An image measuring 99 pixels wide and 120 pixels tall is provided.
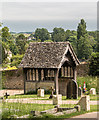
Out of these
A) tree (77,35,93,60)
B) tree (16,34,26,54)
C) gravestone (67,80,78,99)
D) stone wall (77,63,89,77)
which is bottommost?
gravestone (67,80,78,99)

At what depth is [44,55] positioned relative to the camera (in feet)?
88.8

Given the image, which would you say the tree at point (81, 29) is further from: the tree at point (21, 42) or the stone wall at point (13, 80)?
the stone wall at point (13, 80)

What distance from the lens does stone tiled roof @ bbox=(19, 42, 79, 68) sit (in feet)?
87.4

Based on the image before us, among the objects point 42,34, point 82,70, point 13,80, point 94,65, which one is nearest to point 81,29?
point 42,34

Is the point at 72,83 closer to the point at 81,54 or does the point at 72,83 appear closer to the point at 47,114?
the point at 47,114

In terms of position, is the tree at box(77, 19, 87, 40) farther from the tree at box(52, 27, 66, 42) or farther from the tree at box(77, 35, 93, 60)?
the tree at box(52, 27, 66, 42)

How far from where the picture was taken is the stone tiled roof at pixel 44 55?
2662 cm

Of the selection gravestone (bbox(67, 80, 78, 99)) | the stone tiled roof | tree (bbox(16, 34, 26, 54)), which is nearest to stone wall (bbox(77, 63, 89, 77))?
the stone tiled roof

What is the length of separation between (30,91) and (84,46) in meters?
29.5

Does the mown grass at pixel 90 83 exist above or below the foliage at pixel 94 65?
below

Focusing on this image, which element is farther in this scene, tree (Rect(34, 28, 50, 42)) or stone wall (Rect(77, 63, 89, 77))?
tree (Rect(34, 28, 50, 42))

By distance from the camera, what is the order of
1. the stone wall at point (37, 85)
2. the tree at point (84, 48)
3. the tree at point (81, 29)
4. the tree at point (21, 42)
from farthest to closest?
the tree at point (21, 42), the tree at point (81, 29), the tree at point (84, 48), the stone wall at point (37, 85)

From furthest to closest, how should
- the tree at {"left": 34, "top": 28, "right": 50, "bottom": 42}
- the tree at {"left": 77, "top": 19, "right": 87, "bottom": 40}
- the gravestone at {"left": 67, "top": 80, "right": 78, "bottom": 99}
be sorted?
the tree at {"left": 77, "top": 19, "right": 87, "bottom": 40}, the tree at {"left": 34, "top": 28, "right": 50, "bottom": 42}, the gravestone at {"left": 67, "top": 80, "right": 78, "bottom": 99}

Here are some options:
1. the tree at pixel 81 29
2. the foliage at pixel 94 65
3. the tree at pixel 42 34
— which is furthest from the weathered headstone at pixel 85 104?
the tree at pixel 81 29
